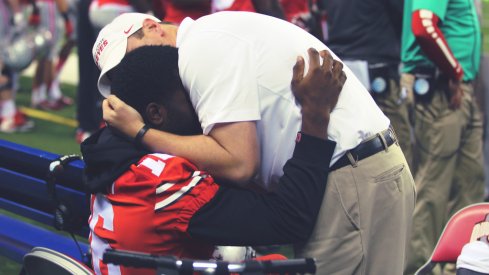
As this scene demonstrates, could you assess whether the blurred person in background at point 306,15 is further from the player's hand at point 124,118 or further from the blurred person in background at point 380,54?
A: the player's hand at point 124,118

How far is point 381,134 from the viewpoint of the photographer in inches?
116

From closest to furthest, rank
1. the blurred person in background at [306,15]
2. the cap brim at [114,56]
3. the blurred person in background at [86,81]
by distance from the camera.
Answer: the cap brim at [114,56] < the blurred person in background at [306,15] < the blurred person in background at [86,81]

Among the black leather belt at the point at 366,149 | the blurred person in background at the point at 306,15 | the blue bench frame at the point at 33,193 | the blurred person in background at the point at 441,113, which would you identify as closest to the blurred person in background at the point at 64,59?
the blurred person in background at the point at 306,15

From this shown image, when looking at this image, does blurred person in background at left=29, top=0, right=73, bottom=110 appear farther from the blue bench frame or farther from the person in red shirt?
the person in red shirt

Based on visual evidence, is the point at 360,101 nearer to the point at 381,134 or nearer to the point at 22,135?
the point at 381,134

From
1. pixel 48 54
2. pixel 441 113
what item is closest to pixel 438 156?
pixel 441 113

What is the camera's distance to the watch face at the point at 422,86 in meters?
5.12

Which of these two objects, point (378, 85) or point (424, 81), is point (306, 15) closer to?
point (378, 85)

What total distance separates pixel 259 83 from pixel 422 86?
255 centimetres

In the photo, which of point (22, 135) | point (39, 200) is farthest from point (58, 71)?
point (39, 200)

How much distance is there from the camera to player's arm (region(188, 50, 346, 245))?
2701mm

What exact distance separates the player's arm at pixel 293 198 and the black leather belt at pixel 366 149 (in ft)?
0.25

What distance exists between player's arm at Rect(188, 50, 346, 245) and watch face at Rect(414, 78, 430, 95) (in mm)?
2399

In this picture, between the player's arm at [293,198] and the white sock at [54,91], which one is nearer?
the player's arm at [293,198]
